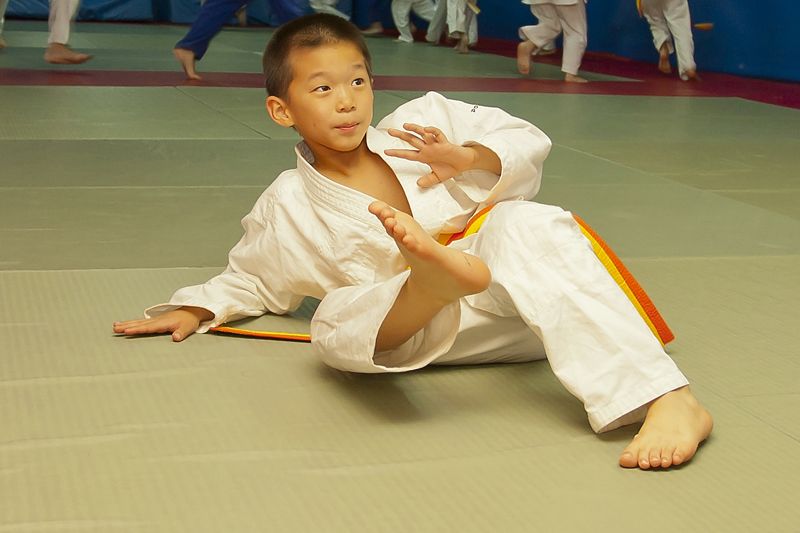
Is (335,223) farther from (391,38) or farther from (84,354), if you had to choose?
(391,38)

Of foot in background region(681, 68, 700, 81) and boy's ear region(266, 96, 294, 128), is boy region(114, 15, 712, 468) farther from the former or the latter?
foot in background region(681, 68, 700, 81)

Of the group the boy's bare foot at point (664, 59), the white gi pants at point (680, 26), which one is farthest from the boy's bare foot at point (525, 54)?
the boy's bare foot at point (664, 59)

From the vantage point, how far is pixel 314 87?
200 centimetres

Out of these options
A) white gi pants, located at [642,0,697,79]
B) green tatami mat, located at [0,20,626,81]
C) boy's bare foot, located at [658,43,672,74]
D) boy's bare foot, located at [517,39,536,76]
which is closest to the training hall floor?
green tatami mat, located at [0,20,626,81]

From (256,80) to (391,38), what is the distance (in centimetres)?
496

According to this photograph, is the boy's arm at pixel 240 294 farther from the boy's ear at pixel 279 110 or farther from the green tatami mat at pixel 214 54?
the green tatami mat at pixel 214 54

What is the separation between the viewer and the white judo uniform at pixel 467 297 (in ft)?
5.46

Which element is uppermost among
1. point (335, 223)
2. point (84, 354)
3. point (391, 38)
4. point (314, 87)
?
point (314, 87)

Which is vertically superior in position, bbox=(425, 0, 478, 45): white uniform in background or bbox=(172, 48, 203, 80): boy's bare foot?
bbox=(172, 48, 203, 80): boy's bare foot

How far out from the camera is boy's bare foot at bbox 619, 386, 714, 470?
5.10 ft

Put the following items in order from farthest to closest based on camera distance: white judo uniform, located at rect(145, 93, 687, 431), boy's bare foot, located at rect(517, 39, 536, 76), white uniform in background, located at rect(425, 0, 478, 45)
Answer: white uniform in background, located at rect(425, 0, 478, 45) < boy's bare foot, located at rect(517, 39, 536, 76) < white judo uniform, located at rect(145, 93, 687, 431)

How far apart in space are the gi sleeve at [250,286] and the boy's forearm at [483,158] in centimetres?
42

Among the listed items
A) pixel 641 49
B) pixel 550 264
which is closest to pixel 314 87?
pixel 550 264

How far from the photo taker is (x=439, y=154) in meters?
2.06
